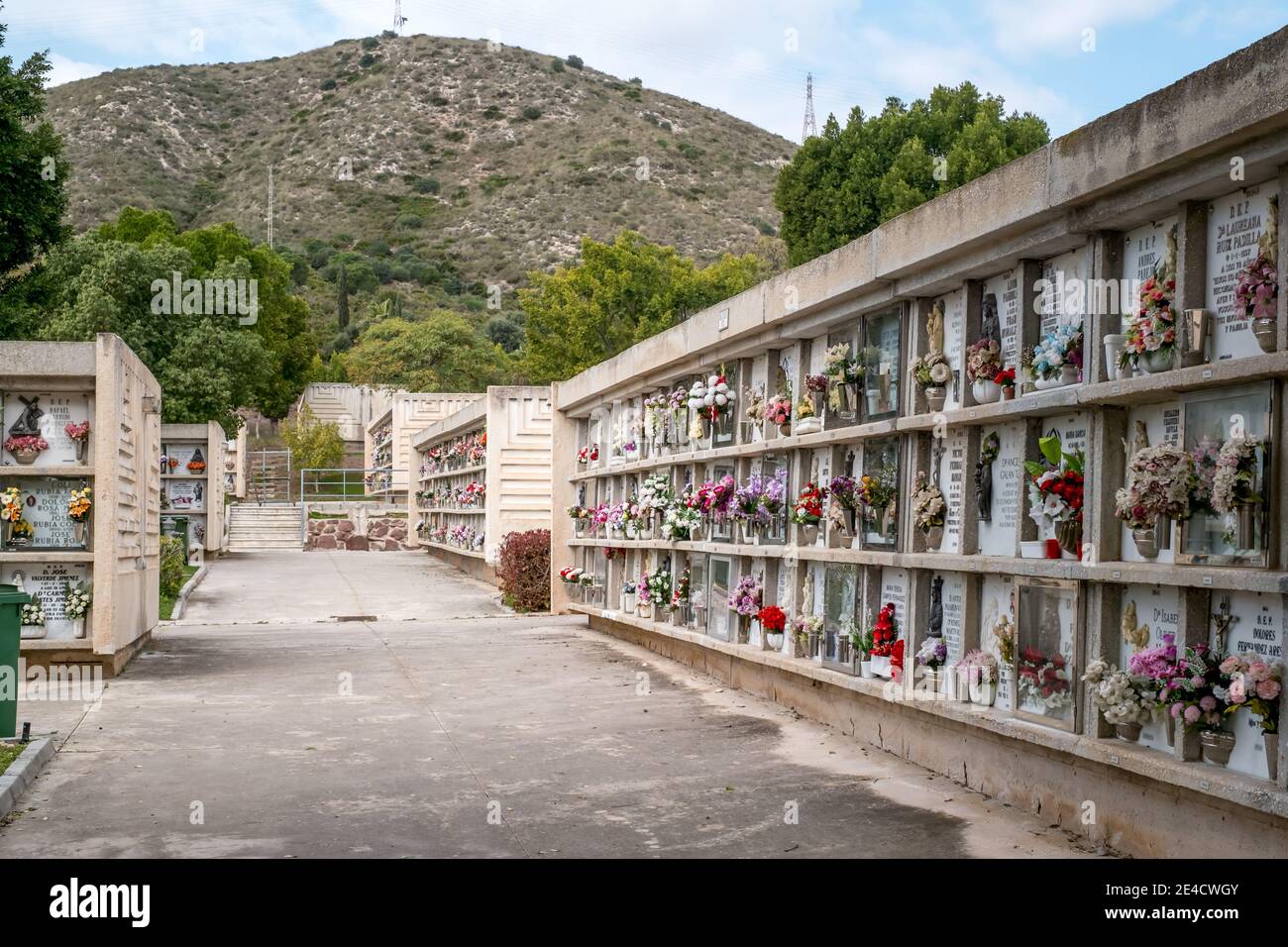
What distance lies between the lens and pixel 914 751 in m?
7.14

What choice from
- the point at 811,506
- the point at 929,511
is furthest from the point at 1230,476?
the point at 811,506

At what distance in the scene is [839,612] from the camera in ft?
26.8

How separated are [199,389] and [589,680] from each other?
1999cm

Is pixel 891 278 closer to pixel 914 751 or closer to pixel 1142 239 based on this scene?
pixel 1142 239

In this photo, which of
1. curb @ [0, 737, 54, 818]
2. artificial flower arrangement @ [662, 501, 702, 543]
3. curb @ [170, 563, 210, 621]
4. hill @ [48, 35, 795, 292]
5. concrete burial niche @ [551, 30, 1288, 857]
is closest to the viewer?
concrete burial niche @ [551, 30, 1288, 857]

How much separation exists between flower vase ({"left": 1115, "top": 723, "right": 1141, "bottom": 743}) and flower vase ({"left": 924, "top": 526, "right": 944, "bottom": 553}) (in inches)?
72.6

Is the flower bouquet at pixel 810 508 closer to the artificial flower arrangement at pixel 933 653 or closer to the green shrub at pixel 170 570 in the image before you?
the artificial flower arrangement at pixel 933 653

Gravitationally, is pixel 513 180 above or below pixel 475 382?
above

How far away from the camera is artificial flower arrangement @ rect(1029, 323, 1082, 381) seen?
575 centimetres

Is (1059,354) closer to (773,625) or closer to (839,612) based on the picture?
(839,612)

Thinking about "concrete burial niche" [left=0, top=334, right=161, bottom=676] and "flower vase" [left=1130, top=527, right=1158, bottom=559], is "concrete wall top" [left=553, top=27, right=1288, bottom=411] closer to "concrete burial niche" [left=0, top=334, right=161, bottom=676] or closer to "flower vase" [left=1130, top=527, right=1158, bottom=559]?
"flower vase" [left=1130, top=527, right=1158, bottom=559]

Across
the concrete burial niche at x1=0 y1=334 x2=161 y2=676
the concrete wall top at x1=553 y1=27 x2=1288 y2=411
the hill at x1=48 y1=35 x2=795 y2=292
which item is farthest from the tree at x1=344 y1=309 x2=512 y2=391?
the concrete wall top at x1=553 y1=27 x2=1288 y2=411

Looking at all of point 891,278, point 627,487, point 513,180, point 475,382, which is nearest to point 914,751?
point 891,278

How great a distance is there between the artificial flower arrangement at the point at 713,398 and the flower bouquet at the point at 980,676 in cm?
429
